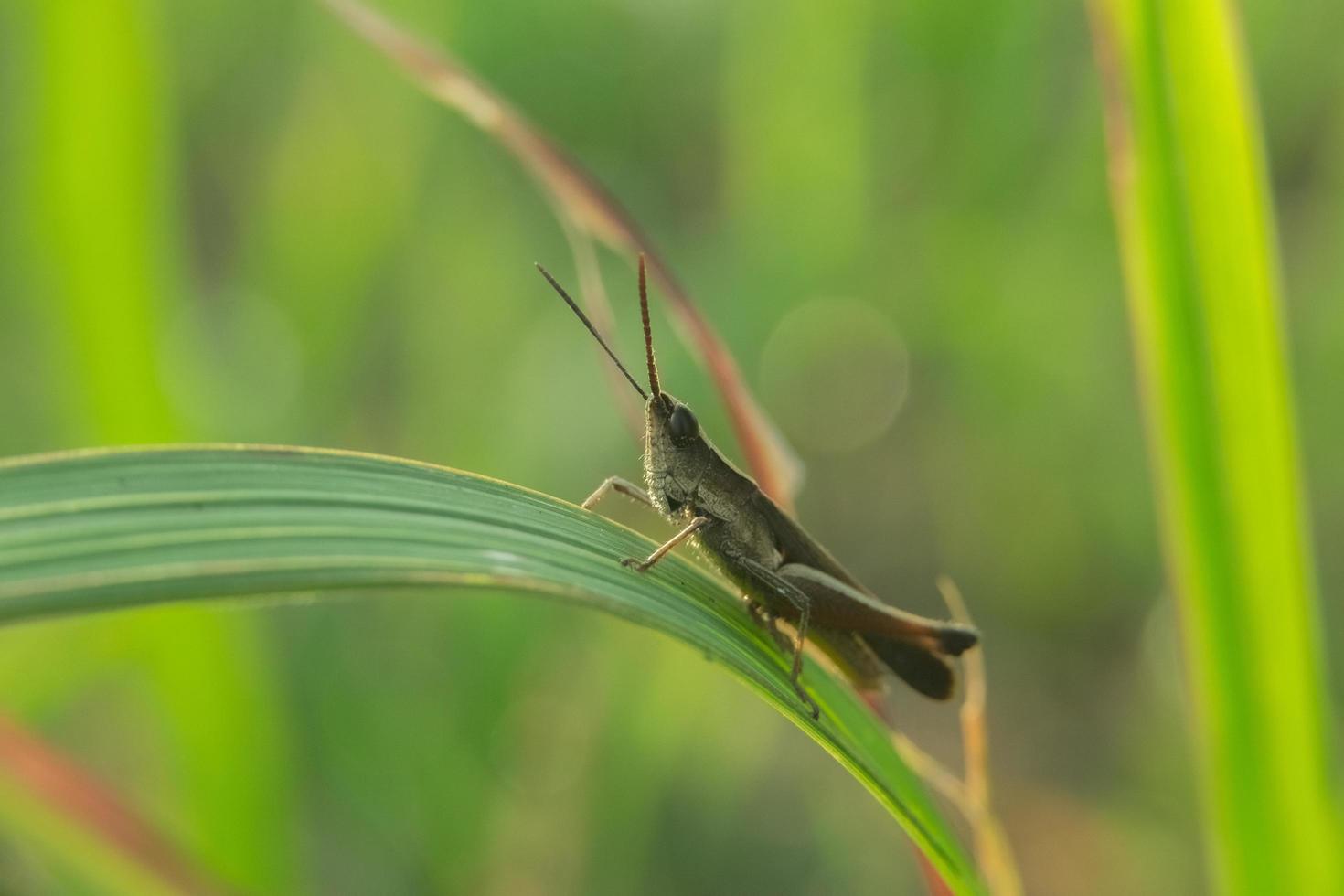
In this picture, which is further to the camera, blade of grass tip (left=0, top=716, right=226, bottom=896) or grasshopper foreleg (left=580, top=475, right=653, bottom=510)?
grasshopper foreleg (left=580, top=475, right=653, bottom=510)

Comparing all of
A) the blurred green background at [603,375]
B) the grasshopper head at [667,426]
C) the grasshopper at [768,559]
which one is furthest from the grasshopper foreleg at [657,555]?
the blurred green background at [603,375]

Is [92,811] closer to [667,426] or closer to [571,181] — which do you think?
[667,426]

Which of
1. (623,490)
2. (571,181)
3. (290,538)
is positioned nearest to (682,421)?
(623,490)

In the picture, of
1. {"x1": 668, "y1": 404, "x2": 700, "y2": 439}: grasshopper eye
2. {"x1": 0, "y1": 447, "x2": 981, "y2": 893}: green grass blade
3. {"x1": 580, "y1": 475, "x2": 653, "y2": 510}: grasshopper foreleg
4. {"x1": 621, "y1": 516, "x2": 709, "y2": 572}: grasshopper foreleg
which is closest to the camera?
{"x1": 0, "y1": 447, "x2": 981, "y2": 893}: green grass blade

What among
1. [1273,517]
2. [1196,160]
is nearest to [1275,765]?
[1273,517]

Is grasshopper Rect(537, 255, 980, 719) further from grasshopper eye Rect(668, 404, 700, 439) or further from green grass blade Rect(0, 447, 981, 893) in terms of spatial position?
green grass blade Rect(0, 447, 981, 893)

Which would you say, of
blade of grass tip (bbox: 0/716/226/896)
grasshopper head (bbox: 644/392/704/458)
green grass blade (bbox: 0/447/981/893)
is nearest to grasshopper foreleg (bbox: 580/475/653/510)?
grasshopper head (bbox: 644/392/704/458)
